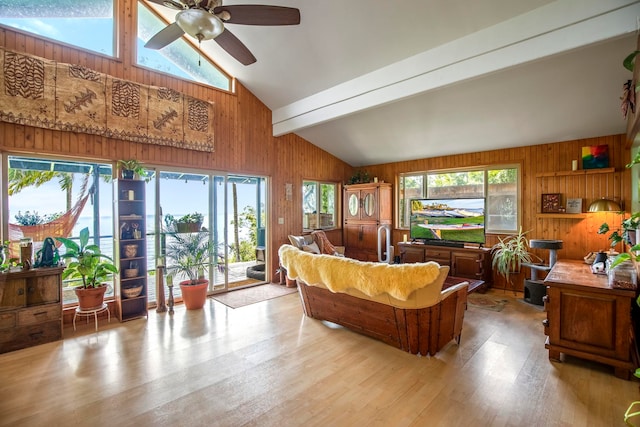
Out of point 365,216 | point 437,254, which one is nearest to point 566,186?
point 437,254

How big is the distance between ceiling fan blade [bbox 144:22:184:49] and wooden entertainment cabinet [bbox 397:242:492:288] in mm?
5002

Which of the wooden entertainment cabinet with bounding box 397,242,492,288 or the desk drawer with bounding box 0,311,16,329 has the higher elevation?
the wooden entertainment cabinet with bounding box 397,242,492,288

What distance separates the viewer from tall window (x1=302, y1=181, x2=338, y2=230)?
6668 mm

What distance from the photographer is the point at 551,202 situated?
4.86 meters

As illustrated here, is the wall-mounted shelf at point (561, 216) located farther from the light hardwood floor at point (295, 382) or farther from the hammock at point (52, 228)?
the hammock at point (52, 228)

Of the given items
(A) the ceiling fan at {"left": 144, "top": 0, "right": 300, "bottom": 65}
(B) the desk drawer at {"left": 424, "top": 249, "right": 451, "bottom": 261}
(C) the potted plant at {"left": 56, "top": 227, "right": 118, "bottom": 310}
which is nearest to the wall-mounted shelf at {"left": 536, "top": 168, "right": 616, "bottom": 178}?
(B) the desk drawer at {"left": 424, "top": 249, "right": 451, "bottom": 261}

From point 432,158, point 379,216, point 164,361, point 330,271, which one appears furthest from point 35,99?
point 432,158

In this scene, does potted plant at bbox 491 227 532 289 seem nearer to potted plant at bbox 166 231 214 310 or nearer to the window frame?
the window frame

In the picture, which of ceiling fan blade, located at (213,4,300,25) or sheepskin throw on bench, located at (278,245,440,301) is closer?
ceiling fan blade, located at (213,4,300,25)

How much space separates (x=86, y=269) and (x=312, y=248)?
3307mm

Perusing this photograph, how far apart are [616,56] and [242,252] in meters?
5.66

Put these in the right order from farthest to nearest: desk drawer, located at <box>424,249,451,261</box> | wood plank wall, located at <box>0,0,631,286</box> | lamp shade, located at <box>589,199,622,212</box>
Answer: desk drawer, located at <box>424,249,451,261</box> → lamp shade, located at <box>589,199,622,212</box> → wood plank wall, located at <box>0,0,631,286</box>

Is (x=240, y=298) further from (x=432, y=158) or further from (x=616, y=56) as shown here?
(x=616, y=56)

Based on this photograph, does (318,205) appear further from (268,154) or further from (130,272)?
(130,272)
